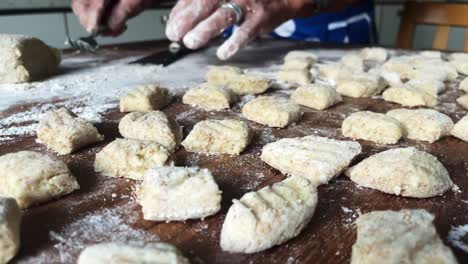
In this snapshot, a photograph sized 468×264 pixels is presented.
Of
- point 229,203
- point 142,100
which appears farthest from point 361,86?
point 229,203

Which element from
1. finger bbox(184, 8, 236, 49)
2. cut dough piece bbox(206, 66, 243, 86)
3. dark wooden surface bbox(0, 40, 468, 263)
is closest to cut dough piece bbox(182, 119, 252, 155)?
dark wooden surface bbox(0, 40, 468, 263)

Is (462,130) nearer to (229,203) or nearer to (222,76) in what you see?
(229,203)

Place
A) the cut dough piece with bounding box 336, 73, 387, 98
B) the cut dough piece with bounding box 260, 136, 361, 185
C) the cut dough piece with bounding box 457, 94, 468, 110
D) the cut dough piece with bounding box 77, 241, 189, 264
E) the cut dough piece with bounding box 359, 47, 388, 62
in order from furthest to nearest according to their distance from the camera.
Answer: the cut dough piece with bounding box 359, 47, 388, 62 < the cut dough piece with bounding box 336, 73, 387, 98 < the cut dough piece with bounding box 457, 94, 468, 110 < the cut dough piece with bounding box 260, 136, 361, 185 < the cut dough piece with bounding box 77, 241, 189, 264

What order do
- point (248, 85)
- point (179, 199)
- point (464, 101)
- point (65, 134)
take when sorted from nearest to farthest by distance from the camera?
point (179, 199), point (65, 134), point (464, 101), point (248, 85)

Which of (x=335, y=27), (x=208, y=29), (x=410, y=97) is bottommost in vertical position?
(x=335, y=27)

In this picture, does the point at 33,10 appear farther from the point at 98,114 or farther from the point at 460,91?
the point at 460,91

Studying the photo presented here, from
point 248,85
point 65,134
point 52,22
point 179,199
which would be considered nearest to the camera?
point 179,199

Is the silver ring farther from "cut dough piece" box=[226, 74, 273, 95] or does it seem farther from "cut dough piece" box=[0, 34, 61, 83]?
"cut dough piece" box=[0, 34, 61, 83]
